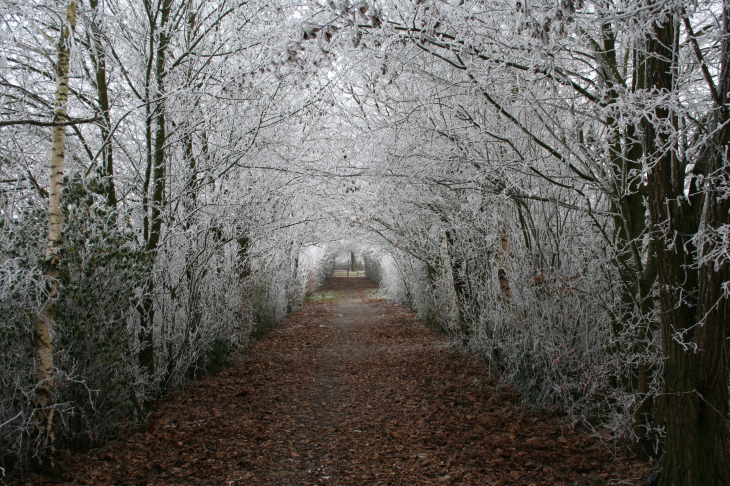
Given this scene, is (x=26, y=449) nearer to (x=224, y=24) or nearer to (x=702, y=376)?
(x=702, y=376)

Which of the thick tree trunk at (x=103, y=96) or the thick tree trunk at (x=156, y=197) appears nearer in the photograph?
the thick tree trunk at (x=103, y=96)

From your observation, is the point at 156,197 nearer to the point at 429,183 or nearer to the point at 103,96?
the point at 103,96

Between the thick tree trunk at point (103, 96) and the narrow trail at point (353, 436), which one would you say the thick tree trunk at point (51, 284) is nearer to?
the narrow trail at point (353, 436)

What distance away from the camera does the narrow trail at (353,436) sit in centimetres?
354

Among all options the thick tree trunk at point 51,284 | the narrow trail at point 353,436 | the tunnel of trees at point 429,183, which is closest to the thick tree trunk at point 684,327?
the tunnel of trees at point 429,183

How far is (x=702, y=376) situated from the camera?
281 centimetres

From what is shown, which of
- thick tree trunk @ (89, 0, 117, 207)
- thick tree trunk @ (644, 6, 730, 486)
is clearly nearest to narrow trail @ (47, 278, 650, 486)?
thick tree trunk @ (644, 6, 730, 486)

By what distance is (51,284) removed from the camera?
3.28 m

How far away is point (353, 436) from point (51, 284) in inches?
119

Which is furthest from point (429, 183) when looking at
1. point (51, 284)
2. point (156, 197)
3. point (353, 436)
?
point (51, 284)

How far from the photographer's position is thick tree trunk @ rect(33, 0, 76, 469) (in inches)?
127

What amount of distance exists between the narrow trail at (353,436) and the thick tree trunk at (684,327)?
0.55m

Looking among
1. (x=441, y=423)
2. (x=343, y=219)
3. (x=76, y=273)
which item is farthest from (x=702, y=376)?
(x=343, y=219)

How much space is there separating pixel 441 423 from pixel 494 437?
0.64 metres
